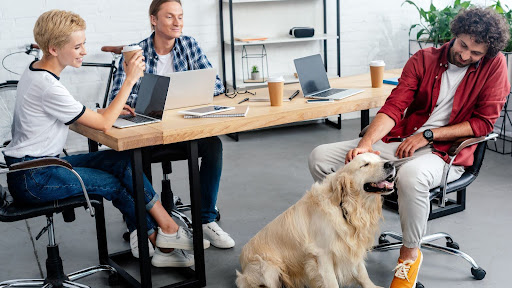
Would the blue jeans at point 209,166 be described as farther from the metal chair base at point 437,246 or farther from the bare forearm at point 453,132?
the bare forearm at point 453,132

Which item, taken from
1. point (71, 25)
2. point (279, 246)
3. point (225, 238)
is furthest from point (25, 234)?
point (279, 246)

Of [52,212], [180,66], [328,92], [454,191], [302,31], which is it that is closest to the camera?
[52,212]

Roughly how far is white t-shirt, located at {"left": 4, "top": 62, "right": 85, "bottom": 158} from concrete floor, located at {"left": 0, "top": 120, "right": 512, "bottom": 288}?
710 mm

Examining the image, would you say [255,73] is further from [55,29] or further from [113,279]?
[55,29]

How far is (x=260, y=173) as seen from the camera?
430 cm

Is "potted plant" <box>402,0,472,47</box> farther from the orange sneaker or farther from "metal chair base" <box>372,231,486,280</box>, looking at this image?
the orange sneaker

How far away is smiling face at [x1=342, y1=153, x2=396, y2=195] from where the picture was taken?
227 centimetres

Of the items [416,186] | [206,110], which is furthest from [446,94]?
[206,110]

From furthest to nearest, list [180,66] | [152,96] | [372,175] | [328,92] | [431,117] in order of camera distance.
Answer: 1. [180,66]
2. [328,92]
3. [431,117]
4. [152,96]
5. [372,175]

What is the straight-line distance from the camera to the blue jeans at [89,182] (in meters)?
2.43

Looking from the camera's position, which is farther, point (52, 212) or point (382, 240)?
point (382, 240)

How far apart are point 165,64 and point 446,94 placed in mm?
1447

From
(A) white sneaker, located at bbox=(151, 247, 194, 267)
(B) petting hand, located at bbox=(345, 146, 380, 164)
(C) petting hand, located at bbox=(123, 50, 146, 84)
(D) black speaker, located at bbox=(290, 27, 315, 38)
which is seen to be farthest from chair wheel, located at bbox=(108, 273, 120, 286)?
(D) black speaker, located at bbox=(290, 27, 315, 38)

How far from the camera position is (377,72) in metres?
3.26
